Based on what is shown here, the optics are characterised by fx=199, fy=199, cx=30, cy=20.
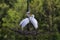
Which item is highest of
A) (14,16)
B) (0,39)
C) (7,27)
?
(14,16)

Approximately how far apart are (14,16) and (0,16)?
9.5 inches

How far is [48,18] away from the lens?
7.25ft

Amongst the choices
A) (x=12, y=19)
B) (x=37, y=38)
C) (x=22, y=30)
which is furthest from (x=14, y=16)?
(x=37, y=38)

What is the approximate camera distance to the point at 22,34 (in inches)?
82.7

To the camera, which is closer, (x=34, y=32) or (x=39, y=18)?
(x=34, y=32)

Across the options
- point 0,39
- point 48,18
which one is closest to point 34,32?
point 48,18

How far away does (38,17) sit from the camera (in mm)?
2268

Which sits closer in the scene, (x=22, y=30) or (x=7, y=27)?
(x=22, y=30)

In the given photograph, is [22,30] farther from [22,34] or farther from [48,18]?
[48,18]

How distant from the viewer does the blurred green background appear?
7.08 ft

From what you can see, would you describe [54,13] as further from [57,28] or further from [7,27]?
[7,27]

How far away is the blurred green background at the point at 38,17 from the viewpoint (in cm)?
216

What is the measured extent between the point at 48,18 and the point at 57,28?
0.17m

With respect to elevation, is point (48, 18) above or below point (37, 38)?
above
